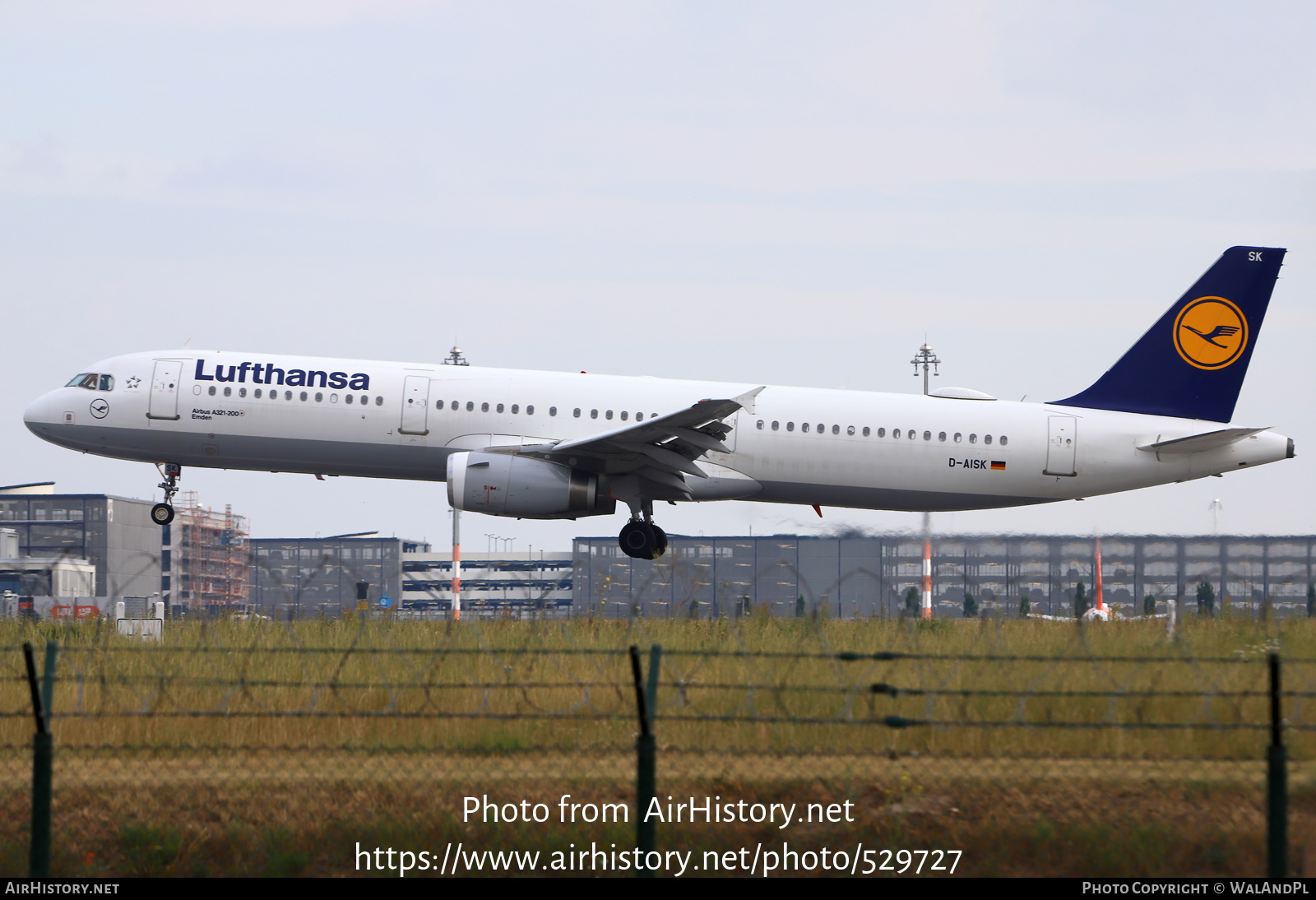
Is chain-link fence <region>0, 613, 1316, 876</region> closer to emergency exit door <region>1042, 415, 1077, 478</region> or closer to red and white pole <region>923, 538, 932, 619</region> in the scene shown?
emergency exit door <region>1042, 415, 1077, 478</region>

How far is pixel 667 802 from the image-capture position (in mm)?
10938

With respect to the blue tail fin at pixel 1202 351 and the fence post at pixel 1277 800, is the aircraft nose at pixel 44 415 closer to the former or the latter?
the blue tail fin at pixel 1202 351

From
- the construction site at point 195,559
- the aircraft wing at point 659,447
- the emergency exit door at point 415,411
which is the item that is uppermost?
the emergency exit door at point 415,411

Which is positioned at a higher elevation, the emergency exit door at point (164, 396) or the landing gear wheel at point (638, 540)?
the emergency exit door at point (164, 396)

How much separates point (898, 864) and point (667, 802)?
206cm

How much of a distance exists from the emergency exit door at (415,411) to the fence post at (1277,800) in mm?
19202

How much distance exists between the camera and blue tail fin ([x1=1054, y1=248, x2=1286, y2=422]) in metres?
26.9

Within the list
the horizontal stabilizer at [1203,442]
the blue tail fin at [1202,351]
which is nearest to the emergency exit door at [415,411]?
the blue tail fin at [1202,351]

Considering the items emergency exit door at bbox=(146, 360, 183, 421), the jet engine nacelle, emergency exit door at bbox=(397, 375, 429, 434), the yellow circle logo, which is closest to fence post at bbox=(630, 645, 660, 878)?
the jet engine nacelle

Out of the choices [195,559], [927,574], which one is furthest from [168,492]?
[195,559]

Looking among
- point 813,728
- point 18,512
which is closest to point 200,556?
point 18,512

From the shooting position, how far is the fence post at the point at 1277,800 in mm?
7801

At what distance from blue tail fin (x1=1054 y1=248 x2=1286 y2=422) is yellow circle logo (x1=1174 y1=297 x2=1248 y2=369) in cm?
2
